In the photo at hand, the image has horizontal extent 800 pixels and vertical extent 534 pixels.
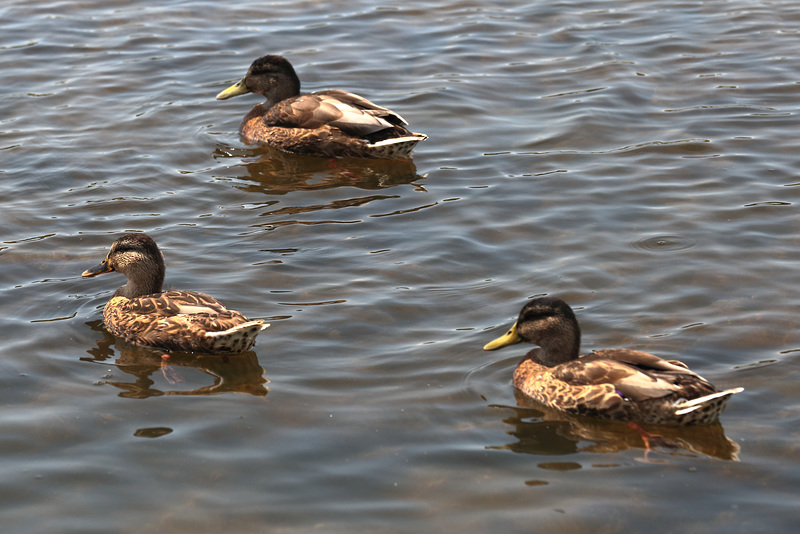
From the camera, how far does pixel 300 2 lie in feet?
59.7

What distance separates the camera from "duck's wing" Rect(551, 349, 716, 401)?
698 cm

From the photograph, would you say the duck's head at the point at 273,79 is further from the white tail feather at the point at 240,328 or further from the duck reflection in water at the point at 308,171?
the white tail feather at the point at 240,328

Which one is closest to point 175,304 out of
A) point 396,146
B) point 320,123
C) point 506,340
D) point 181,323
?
point 181,323

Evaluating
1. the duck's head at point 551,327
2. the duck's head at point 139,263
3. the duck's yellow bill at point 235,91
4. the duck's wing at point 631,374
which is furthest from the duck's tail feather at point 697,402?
the duck's yellow bill at point 235,91

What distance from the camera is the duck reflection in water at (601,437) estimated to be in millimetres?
6867

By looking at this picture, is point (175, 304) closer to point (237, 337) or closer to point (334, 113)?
point (237, 337)

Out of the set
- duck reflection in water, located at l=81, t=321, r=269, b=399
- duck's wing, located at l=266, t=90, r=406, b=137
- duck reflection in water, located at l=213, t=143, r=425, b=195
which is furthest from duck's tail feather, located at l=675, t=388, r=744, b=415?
duck's wing, located at l=266, t=90, r=406, b=137

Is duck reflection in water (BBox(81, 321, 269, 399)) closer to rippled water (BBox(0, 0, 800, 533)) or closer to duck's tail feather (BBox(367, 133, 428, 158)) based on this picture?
rippled water (BBox(0, 0, 800, 533))

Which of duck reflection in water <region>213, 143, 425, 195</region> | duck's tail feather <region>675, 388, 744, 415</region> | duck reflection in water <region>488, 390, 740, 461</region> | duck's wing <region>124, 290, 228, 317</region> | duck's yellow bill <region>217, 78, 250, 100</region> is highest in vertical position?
duck's yellow bill <region>217, 78, 250, 100</region>

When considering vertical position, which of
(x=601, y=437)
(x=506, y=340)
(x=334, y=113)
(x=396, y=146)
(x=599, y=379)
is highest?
(x=334, y=113)

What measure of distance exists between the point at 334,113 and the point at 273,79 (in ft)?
4.57

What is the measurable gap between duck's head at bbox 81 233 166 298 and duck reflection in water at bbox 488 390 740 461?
322cm

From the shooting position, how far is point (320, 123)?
12586 millimetres

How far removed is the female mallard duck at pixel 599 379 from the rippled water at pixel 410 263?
0.17 m
